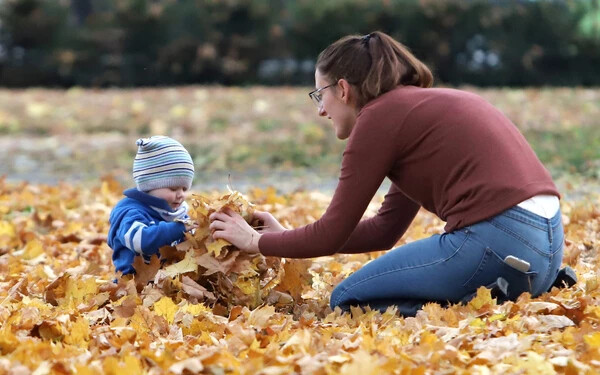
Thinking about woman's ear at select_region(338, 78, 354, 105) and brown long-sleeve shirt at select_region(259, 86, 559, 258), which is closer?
brown long-sleeve shirt at select_region(259, 86, 559, 258)

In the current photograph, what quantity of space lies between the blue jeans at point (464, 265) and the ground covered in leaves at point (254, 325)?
88mm

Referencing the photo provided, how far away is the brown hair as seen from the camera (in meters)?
3.51

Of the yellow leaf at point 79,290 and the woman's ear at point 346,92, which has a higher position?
the woman's ear at point 346,92

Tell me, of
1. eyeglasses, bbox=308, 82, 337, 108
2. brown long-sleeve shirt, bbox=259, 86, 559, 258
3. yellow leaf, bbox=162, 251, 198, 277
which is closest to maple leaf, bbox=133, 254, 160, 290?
yellow leaf, bbox=162, 251, 198, 277

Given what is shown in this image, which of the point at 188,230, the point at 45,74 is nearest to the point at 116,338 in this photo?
the point at 188,230

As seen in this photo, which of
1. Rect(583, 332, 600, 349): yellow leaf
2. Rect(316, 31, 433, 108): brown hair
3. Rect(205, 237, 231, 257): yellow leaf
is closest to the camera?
Rect(583, 332, 600, 349): yellow leaf

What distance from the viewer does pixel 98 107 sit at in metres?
13.6

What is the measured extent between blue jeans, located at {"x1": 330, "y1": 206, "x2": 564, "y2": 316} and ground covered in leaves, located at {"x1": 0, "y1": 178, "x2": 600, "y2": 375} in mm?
88

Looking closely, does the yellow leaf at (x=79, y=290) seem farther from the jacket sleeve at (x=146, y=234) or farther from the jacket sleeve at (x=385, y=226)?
the jacket sleeve at (x=385, y=226)

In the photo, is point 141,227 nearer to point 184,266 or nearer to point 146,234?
point 146,234

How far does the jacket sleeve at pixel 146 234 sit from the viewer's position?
377cm

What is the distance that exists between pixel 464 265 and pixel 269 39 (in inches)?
621

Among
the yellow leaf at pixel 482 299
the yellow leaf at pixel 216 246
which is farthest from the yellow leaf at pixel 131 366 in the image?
the yellow leaf at pixel 482 299

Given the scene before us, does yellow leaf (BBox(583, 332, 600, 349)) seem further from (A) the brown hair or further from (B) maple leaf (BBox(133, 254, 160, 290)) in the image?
(B) maple leaf (BBox(133, 254, 160, 290))
